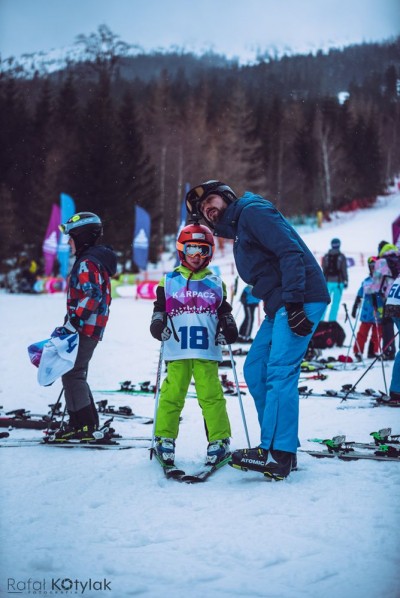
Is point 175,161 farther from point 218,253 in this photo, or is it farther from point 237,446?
point 237,446

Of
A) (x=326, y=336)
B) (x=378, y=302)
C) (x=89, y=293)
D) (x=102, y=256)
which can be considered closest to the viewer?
(x=89, y=293)

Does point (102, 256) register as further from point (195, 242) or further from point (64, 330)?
point (195, 242)

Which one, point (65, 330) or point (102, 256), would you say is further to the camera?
point (102, 256)

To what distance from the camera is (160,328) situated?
3670 mm

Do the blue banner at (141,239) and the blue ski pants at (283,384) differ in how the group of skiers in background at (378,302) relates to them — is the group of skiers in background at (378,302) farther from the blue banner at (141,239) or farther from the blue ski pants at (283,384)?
the blue banner at (141,239)

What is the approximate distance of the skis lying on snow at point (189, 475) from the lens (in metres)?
3.30

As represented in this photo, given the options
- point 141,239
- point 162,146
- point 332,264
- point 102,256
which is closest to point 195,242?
point 102,256

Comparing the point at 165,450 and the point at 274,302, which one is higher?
the point at 274,302

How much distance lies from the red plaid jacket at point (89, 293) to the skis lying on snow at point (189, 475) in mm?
1292

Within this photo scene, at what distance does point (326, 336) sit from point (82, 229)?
646 centimetres

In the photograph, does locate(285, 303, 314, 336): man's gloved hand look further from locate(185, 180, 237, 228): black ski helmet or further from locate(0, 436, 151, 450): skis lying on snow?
locate(0, 436, 151, 450): skis lying on snow

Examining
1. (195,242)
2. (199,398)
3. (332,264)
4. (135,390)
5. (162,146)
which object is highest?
(162,146)

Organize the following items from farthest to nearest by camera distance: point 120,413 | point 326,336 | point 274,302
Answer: point 326,336, point 120,413, point 274,302

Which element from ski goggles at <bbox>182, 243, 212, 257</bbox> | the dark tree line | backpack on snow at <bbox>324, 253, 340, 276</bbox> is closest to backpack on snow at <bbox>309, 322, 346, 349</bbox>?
backpack on snow at <bbox>324, 253, 340, 276</bbox>
